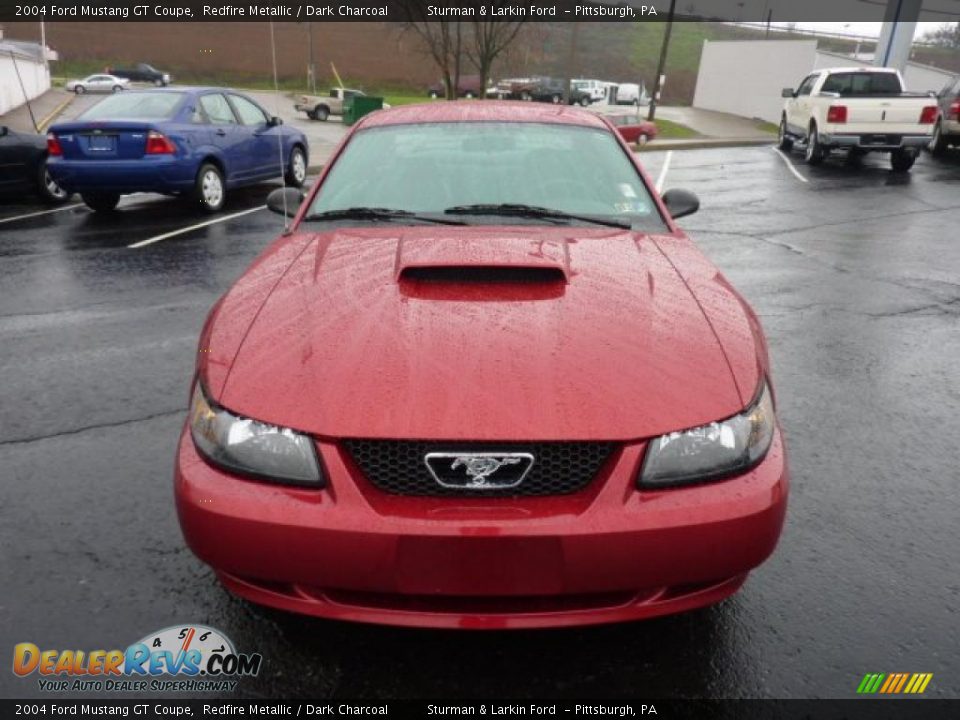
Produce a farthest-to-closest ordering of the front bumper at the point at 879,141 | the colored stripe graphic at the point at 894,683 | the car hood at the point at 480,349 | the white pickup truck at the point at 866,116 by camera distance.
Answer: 1. the front bumper at the point at 879,141
2. the white pickup truck at the point at 866,116
3. the colored stripe graphic at the point at 894,683
4. the car hood at the point at 480,349

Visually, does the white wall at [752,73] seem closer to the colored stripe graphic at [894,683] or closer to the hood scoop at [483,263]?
the hood scoop at [483,263]

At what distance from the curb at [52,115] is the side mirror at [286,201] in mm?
16895

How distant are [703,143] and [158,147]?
62.6ft

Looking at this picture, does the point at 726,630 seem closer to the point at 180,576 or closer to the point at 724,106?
the point at 180,576

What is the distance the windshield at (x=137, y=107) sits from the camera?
9.39 meters

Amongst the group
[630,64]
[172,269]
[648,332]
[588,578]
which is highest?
[648,332]

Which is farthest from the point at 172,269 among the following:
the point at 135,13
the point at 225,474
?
the point at 135,13

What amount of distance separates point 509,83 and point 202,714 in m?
56.7

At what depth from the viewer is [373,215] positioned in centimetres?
324

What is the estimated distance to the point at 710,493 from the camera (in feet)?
6.34

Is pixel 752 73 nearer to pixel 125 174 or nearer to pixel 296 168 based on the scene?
pixel 296 168

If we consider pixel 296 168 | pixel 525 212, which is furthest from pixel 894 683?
pixel 296 168

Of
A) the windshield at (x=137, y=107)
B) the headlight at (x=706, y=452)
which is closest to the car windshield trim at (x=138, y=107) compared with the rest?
the windshield at (x=137, y=107)

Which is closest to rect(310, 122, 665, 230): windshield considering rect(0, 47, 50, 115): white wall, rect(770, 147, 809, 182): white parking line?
rect(770, 147, 809, 182): white parking line
